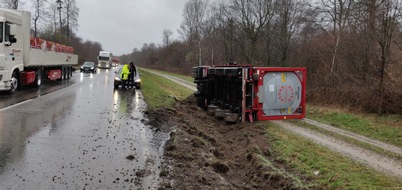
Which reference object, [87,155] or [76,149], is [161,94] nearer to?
[76,149]

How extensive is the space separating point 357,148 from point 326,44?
1943 cm

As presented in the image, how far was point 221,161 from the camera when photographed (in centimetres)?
715

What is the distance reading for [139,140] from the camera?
26.7ft

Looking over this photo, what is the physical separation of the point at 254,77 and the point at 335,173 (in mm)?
4954

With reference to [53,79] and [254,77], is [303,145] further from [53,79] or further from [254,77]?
[53,79]

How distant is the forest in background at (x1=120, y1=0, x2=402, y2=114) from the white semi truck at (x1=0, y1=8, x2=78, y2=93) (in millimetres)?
14512

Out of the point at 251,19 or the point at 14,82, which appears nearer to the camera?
the point at 14,82

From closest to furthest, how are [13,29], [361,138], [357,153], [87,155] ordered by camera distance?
[87,155] → [357,153] → [361,138] → [13,29]

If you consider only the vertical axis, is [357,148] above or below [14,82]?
below

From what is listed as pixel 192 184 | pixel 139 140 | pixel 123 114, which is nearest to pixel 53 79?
pixel 123 114

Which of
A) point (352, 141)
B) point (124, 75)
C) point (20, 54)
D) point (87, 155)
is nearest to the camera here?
point (87, 155)

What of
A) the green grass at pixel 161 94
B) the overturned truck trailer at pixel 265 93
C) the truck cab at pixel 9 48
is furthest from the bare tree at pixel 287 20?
the truck cab at pixel 9 48

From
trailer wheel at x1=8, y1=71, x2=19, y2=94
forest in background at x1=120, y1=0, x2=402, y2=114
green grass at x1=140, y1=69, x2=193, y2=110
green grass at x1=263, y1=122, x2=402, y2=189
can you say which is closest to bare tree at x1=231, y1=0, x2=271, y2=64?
forest in background at x1=120, y1=0, x2=402, y2=114

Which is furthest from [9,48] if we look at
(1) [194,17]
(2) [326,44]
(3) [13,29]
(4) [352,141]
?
(1) [194,17]
